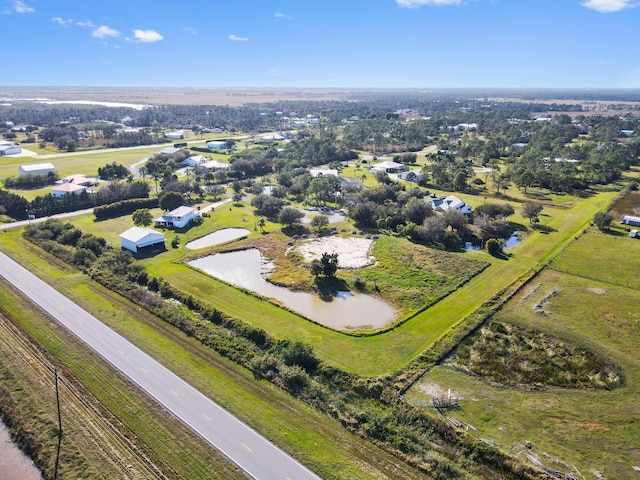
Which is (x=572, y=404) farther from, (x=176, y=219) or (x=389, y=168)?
(x=389, y=168)

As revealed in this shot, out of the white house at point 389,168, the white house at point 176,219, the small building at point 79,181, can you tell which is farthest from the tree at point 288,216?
the small building at point 79,181

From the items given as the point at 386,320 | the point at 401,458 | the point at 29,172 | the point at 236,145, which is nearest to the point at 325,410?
the point at 401,458

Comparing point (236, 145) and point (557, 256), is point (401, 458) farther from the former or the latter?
point (236, 145)

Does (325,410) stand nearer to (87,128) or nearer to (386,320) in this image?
(386,320)

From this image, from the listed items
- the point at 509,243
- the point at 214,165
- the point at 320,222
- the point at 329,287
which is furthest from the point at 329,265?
the point at 214,165

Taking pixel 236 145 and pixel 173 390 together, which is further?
pixel 236 145

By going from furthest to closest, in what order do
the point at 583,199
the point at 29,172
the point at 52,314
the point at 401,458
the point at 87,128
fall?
the point at 87,128
the point at 29,172
the point at 583,199
the point at 52,314
the point at 401,458

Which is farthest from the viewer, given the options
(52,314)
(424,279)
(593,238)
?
(593,238)
